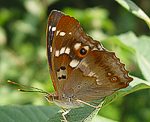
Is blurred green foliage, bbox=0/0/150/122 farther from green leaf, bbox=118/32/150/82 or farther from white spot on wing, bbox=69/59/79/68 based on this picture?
white spot on wing, bbox=69/59/79/68

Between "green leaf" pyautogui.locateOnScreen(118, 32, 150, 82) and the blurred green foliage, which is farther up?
"green leaf" pyautogui.locateOnScreen(118, 32, 150, 82)

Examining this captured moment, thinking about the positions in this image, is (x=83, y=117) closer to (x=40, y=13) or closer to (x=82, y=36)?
(x=82, y=36)

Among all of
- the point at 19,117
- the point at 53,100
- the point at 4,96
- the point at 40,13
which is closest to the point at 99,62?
the point at 53,100

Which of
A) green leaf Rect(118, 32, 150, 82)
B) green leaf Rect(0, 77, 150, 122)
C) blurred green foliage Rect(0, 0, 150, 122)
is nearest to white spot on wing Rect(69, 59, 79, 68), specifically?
green leaf Rect(0, 77, 150, 122)

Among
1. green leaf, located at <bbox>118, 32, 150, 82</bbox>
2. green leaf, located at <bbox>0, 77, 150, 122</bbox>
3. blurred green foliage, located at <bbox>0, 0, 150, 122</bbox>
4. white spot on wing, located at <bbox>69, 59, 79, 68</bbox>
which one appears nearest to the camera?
green leaf, located at <bbox>0, 77, 150, 122</bbox>

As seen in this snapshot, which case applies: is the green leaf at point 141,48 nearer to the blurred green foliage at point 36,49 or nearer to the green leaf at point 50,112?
the green leaf at point 50,112

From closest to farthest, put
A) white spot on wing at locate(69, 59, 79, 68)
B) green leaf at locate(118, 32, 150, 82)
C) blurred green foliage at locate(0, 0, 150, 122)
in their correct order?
white spot on wing at locate(69, 59, 79, 68)
green leaf at locate(118, 32, 150, 82)
blurred green foliage at locate(0, 0, 150, 122)

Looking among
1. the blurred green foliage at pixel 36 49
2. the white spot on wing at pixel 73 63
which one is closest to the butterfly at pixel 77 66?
the white spot on wing at pixel 73 63
